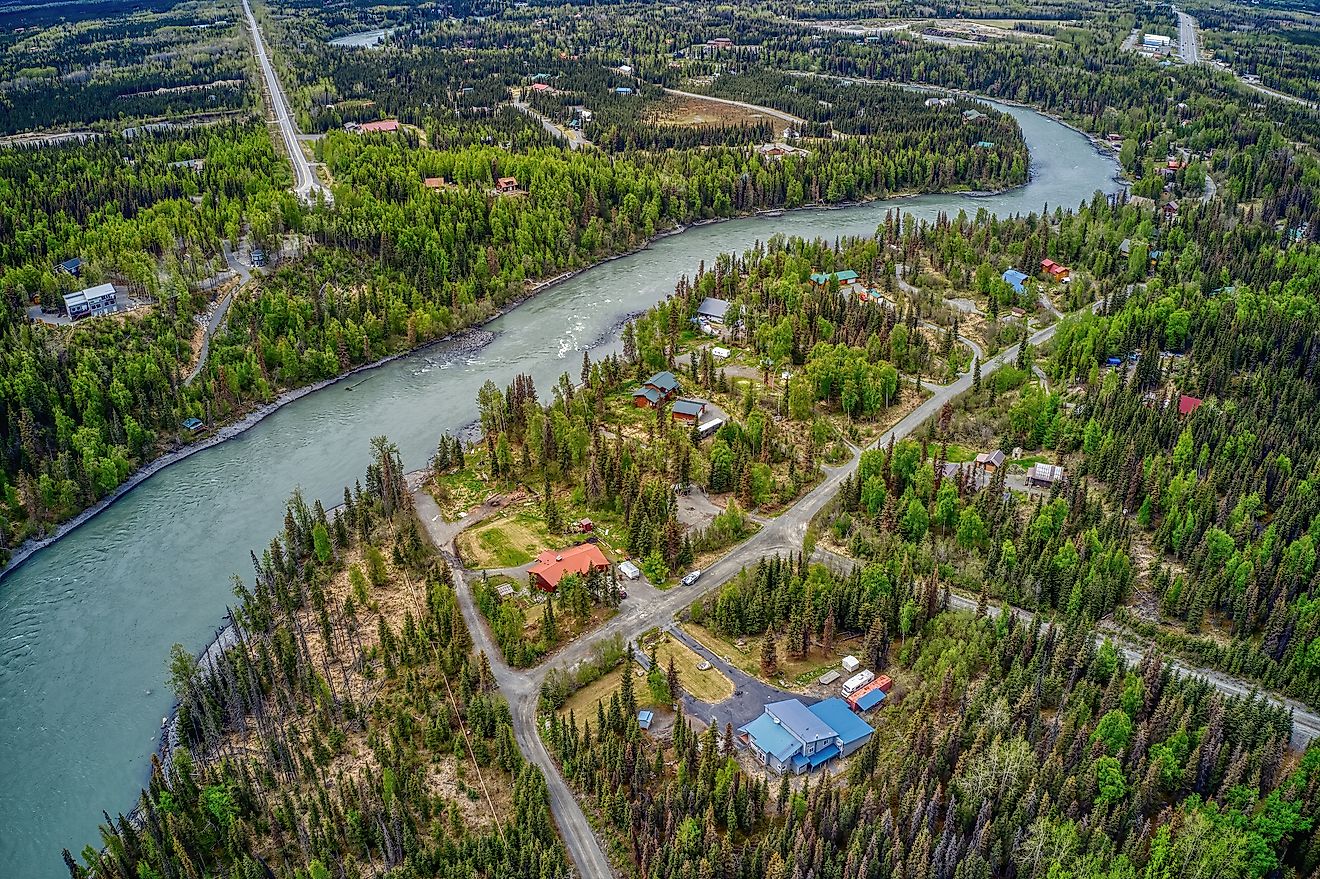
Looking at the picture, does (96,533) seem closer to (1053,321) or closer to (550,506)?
(550,506)

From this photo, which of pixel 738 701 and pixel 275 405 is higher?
pixel 275 405

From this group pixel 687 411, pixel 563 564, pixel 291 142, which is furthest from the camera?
pixel 291 142

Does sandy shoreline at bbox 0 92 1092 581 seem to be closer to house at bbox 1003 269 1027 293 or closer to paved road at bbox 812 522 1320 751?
house at bbox 1003 269 1027 293

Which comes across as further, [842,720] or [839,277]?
[839,277]

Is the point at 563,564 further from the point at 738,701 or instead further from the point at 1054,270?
the point at 1054,270

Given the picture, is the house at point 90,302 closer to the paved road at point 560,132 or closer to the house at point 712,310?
the house at point 712,310

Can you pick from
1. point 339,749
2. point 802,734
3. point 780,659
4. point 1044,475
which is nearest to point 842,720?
point 802,734

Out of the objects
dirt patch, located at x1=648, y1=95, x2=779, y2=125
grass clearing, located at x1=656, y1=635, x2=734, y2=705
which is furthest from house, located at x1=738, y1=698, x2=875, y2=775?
dirt patch, located at x1=648, y1=95, x2=779, y2=125
